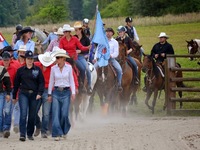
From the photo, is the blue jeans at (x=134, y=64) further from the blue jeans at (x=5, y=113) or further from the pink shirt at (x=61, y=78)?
the pink shirt at (x=61, y=78)

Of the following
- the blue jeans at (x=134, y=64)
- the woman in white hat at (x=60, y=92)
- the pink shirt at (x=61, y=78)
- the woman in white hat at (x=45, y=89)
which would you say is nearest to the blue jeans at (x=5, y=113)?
the woman in white hat at (x=45, y=89)

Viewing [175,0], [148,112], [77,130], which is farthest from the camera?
[175,0]

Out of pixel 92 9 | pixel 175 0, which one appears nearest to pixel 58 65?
pixel 175 0

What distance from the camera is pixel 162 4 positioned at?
104 meters

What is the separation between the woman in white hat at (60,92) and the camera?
15.5m

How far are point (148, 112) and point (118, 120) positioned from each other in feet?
10.3

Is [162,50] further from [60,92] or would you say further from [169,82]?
[60,92]

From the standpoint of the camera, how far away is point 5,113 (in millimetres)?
16312

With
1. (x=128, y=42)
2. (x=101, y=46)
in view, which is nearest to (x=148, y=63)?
(x=128, y=42)

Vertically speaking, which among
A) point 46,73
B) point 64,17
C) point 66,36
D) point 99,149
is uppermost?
point 64,17

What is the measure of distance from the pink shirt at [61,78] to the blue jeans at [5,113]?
50.8 inches

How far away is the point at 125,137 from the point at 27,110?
7.58ft

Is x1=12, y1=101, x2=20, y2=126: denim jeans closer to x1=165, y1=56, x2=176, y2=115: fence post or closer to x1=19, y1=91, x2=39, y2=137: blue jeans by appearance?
x1=19, y1=91, x2=39, y2=137: blue jeans

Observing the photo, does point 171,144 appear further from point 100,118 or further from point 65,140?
point 100,118
